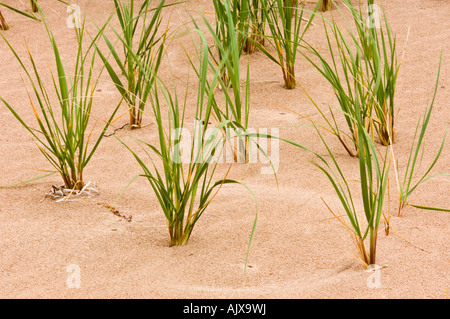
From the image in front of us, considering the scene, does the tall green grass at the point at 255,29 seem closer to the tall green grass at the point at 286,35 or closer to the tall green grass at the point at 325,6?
the tall green grass at the point at 286,35

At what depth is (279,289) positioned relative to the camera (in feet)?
4.74

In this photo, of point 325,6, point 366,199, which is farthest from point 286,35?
point 366,199

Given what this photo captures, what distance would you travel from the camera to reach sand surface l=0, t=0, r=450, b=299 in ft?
4.83

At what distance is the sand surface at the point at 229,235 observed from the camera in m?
1.47

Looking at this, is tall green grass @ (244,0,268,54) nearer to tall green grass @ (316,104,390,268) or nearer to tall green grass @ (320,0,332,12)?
tall green grass @ (320,0,332,12)

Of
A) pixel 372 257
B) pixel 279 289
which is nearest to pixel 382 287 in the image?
pixel 372 257

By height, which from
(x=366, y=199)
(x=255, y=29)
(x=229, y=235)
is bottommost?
(x=229, y=235)

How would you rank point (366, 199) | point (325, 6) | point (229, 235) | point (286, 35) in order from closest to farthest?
point (366, 199) < point (229, 235) < point (286, 35) < point (325, 6)

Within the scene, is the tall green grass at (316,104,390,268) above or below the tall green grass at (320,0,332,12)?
below

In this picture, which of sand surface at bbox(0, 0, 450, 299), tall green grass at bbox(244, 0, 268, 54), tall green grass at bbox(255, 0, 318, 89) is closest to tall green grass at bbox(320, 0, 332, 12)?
tall green grass at bbox(244, 0, 268, 54)

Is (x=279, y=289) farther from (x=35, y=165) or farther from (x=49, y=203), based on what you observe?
(x=35, y=165)

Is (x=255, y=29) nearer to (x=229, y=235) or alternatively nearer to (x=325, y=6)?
(x=325, y=6)

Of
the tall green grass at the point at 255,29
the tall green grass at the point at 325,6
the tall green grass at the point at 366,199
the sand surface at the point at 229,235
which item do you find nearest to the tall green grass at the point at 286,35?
the tall green grass at the point at 255,29

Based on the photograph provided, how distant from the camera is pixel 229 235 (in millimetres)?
1709
